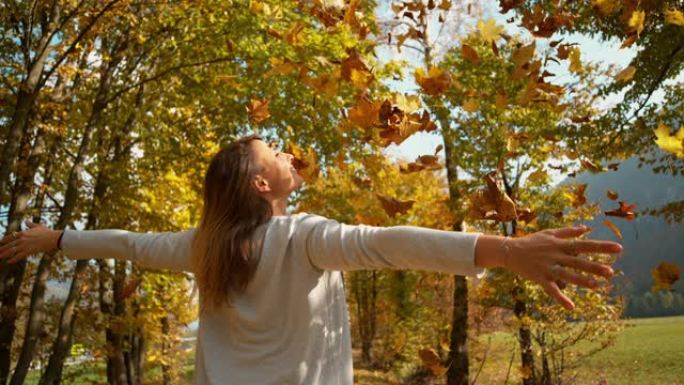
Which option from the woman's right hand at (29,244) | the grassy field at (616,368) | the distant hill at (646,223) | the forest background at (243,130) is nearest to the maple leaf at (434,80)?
the forest background at (243,130)

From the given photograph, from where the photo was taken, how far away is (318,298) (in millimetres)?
2023

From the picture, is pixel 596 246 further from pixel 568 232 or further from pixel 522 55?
pixel 522 55

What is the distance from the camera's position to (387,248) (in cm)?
168

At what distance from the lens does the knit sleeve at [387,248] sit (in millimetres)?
1565

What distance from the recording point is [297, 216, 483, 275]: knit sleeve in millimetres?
1565

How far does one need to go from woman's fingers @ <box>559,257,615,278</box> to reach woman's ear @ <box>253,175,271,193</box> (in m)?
1.24

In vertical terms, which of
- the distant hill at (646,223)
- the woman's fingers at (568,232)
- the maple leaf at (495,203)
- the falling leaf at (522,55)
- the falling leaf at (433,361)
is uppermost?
the distant hill at (646,223)

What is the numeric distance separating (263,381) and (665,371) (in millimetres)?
28060

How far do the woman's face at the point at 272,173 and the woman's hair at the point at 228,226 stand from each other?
0.11ft

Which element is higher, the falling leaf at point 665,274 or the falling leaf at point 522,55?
the falling leaf at point 522,55

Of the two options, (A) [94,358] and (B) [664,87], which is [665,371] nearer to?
(B) [664,87]

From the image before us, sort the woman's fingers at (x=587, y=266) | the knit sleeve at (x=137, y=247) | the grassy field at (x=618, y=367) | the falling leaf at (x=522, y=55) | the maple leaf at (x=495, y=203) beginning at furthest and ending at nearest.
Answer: the grassy field at (x=618, y=367) → the falling leaf at (x=522, y=55) → the maple leaf at (x=495, y=203) → the knit sleeve at (x=137, y=247) → the woman's fingers at (x=587, y=266)

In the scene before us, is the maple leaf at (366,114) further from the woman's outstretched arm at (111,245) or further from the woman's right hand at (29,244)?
the woman's right hand at (29,244)

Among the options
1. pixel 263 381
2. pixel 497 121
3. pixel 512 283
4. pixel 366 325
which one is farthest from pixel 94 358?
pixel 366 325
